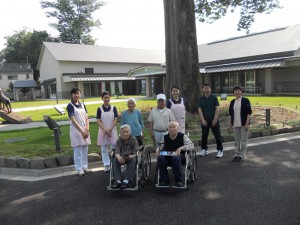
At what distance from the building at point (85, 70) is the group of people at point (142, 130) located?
35878 mm

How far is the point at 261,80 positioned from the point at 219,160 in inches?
999

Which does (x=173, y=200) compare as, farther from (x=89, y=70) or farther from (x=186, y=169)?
(x=89, y=70)

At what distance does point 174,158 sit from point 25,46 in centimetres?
6479

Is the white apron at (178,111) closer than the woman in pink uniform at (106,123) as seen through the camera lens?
No

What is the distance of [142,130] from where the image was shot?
639 centimetres

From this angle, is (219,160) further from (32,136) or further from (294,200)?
(32,136)

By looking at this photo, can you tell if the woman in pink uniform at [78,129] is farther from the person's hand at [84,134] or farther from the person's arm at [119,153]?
the person's arm at [119,153]

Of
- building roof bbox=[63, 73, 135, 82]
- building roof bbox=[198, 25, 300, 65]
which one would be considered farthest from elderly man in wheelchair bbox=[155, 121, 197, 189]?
building roof bbox=[63, 73, 135, 82]

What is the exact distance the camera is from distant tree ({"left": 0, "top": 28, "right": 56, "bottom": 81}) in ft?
195

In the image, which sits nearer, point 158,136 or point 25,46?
point 158,136

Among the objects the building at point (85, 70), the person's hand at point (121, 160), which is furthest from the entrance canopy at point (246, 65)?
the person's hand at point (121, 160)

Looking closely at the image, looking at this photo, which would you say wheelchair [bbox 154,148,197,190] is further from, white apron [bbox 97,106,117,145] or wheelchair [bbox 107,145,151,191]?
white apron [bbox 97,106,117,145]

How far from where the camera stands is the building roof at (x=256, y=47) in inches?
1089

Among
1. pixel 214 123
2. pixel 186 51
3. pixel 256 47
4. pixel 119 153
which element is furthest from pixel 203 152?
pixel 256 47
